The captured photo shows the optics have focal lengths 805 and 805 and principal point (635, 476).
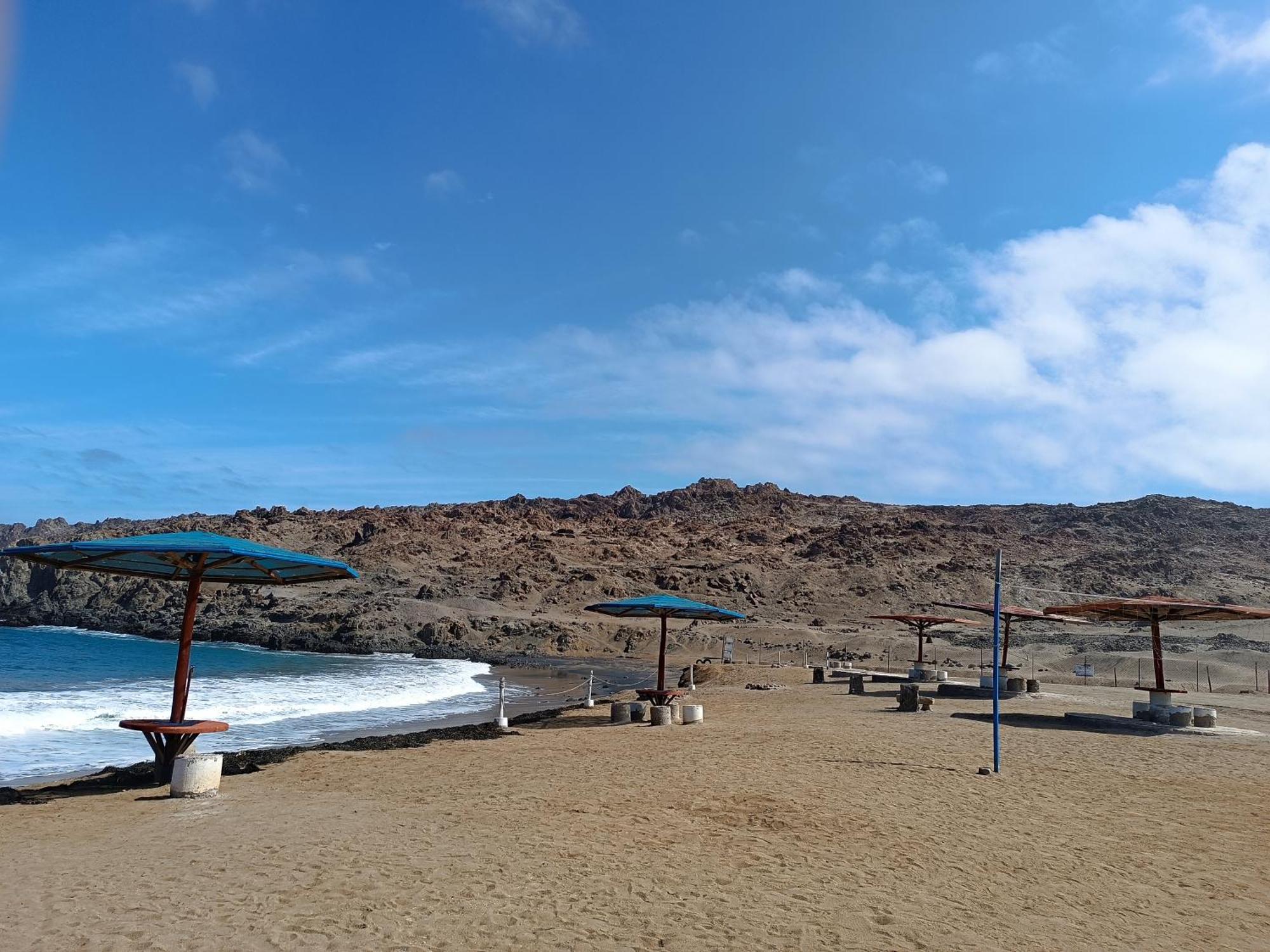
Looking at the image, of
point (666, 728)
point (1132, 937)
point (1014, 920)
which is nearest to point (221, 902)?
point (1014, 920)

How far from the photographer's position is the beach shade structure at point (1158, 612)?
15336 millimetres

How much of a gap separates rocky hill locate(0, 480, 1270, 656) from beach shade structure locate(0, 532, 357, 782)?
130 feet

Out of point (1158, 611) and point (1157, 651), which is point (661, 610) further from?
point (1157, 651)

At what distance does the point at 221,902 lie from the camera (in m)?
5.29

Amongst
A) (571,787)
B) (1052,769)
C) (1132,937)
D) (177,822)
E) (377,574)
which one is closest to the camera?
(1132,937)

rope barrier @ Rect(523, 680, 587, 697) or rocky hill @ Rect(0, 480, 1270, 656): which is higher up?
rocky hill @ Rect(0, 480, 1270, 656)

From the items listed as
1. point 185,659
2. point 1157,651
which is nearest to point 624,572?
point 1157,651

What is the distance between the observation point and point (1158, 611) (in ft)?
53.2

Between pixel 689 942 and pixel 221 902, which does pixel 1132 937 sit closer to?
pixel 689 942

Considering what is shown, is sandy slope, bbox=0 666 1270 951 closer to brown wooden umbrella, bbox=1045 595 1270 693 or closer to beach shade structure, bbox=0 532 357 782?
beach shade structure, bbox=0 532 357 782

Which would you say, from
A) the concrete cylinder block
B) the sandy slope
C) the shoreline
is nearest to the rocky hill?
the shoreline

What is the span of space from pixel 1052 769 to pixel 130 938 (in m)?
10.5

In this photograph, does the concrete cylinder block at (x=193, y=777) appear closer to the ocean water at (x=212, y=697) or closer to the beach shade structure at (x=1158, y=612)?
the ocean water at (x=212, y=697)

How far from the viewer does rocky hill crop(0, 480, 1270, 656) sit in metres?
54.2
